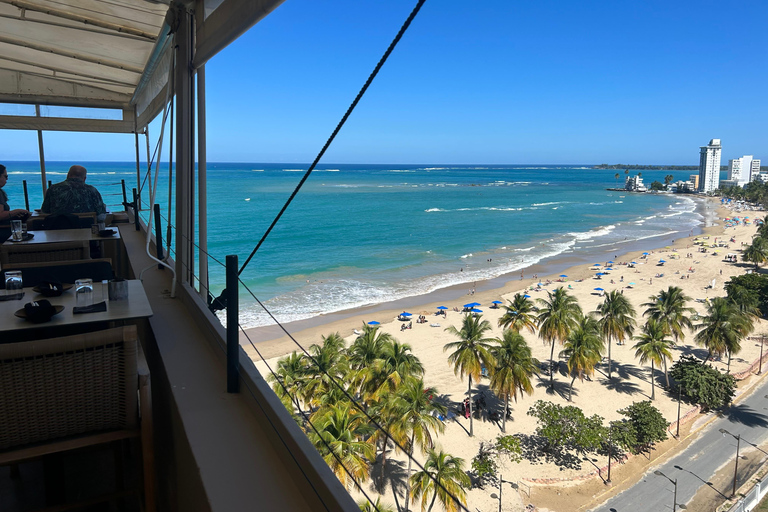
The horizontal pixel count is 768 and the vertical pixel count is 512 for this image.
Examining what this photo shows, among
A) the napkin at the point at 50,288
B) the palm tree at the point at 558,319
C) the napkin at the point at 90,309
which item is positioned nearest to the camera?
the napkin at the point at 90,309

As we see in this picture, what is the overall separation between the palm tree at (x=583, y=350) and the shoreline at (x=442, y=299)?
6608 mm

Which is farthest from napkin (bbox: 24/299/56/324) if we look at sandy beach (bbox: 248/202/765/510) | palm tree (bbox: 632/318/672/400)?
palm tree (bbox: 632/318/672/400)

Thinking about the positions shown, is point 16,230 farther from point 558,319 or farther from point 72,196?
point 558,319

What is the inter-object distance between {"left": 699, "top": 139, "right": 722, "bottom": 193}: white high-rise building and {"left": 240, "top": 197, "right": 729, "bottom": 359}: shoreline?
204 feet

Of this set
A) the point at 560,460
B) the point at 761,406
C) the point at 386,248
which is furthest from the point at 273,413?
the point at 386,248

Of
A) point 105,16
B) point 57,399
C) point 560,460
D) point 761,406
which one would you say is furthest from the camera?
point 761,406

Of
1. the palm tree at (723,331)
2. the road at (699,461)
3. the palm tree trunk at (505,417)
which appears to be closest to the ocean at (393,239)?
the palm tree trunk at (505,417)

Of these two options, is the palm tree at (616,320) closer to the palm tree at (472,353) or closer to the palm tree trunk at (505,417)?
the palm tree trunk at (505,417)

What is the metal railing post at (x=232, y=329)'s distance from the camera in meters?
1.70

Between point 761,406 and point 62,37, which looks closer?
point 62,37

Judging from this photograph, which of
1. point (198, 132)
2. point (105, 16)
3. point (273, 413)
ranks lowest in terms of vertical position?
point (273, 413)

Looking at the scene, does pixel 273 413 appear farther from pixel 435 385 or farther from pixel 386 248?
pixel 386 248

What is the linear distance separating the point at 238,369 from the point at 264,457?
17.7 inches

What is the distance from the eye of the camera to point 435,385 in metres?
15.0
